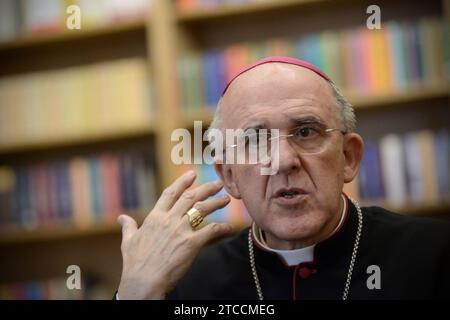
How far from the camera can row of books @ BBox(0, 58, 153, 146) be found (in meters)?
2.34

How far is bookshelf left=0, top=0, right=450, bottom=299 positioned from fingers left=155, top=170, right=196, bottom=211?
430 mm

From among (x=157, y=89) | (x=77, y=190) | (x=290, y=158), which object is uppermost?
(x=157, y=89)

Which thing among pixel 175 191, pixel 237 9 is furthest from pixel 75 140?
pixel 175 191

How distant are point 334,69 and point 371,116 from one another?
0.82 ft

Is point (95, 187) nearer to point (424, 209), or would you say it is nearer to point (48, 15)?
point (48, 15)

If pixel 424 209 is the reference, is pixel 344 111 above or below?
above

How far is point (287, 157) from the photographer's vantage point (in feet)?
3.45

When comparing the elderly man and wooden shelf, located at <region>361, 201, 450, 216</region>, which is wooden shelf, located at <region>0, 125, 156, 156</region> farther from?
the elderly man

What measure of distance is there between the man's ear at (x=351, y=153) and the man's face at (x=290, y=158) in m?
0.01

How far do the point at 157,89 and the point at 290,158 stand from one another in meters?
1.29

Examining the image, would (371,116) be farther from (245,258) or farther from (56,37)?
(56,37)

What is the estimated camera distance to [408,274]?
110cm

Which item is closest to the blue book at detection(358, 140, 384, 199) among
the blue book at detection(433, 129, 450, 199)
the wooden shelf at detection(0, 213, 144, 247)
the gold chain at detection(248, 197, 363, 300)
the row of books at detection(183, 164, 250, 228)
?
the blue book at detection(433, 129, 450, 199)
